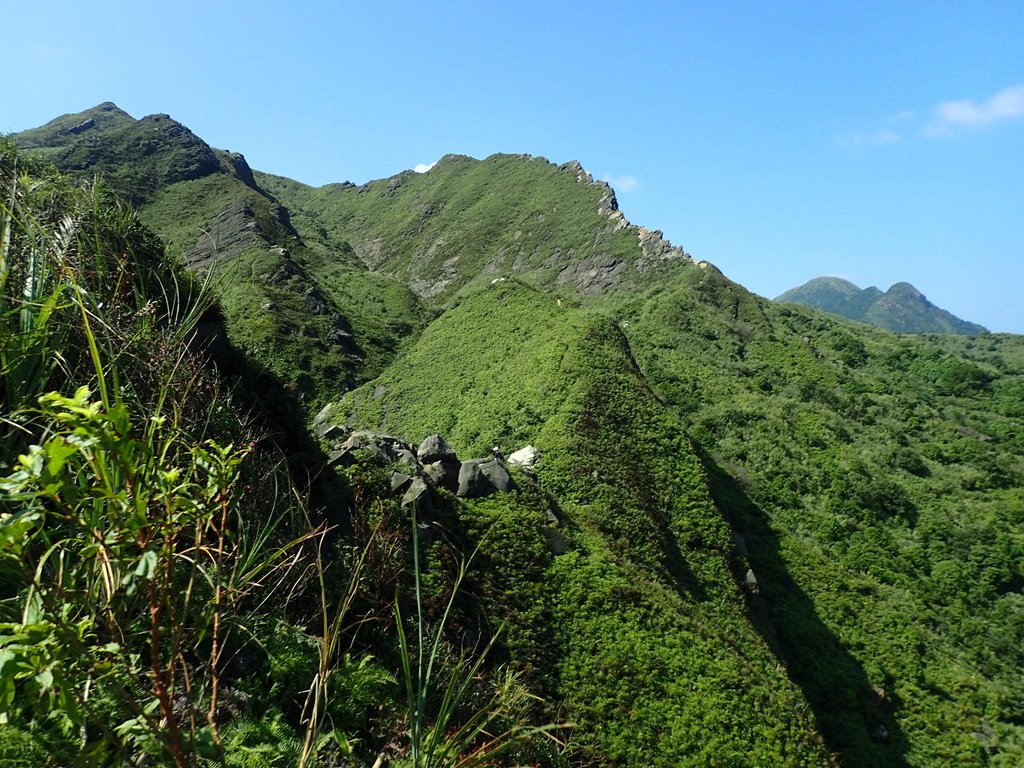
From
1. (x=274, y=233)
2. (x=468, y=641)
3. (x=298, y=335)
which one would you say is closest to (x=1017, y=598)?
(x=468, y=641)

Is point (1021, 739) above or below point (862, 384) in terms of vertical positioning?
below

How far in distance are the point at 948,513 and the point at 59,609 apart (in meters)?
34.1

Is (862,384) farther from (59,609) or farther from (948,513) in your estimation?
(59,609)

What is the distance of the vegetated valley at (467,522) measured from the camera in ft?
6.82

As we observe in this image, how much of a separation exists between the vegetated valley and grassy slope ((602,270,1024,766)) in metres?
0.15

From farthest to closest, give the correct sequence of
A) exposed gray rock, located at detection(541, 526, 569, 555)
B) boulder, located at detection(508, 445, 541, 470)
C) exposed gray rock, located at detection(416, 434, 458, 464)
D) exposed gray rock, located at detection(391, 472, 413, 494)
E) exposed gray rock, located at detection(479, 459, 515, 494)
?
boulder, located at detection(508, 445, 541, 470), exposed gray rock, located at detection(479, 459, 515, 494), exposed gray rock, located at detection(416, 434, 458, 464), exposed gray rock, located at detection(541, 526, 569, 555), exposed gray rock, located at detection(391, 472, 413, 494)

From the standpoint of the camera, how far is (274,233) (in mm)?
51281

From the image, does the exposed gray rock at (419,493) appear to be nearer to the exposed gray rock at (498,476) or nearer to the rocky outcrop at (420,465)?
the rocky outcrop at (420,465)

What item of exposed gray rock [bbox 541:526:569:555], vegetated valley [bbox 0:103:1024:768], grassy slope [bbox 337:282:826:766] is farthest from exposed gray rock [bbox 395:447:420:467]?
exposed gray rock [bbox 541:526:569:555]

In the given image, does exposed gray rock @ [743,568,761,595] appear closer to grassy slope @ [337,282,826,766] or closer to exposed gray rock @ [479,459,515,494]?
grassy slope @ [337,282,826,766]

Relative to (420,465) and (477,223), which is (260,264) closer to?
(420,465)

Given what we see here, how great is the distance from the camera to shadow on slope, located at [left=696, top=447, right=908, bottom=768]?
15047 mm

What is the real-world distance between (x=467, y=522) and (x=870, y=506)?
73.5 ft

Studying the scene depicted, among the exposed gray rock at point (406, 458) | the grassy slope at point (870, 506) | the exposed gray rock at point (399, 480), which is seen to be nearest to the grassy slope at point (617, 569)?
the exposed gray rock at point (406, 458)
